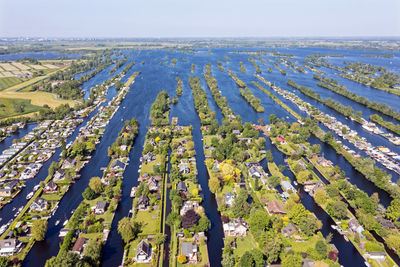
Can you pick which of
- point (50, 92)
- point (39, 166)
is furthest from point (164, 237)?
point (50, 92)

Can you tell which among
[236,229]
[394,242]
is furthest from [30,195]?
[394,242]

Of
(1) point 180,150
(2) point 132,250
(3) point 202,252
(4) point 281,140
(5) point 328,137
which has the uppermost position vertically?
(5) point 328,137

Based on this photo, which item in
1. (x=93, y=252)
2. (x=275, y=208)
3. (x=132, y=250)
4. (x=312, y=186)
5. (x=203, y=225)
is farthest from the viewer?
(x=312, y=186)

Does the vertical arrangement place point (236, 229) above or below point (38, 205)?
below

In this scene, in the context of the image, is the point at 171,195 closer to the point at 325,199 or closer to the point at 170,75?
the point at 325,199

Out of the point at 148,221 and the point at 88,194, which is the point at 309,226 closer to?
the point at 148,221

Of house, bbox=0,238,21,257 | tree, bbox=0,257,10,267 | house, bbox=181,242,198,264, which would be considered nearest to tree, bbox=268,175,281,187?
house, bbox=181,242,198,264

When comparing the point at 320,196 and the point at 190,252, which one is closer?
the point at 190,252
